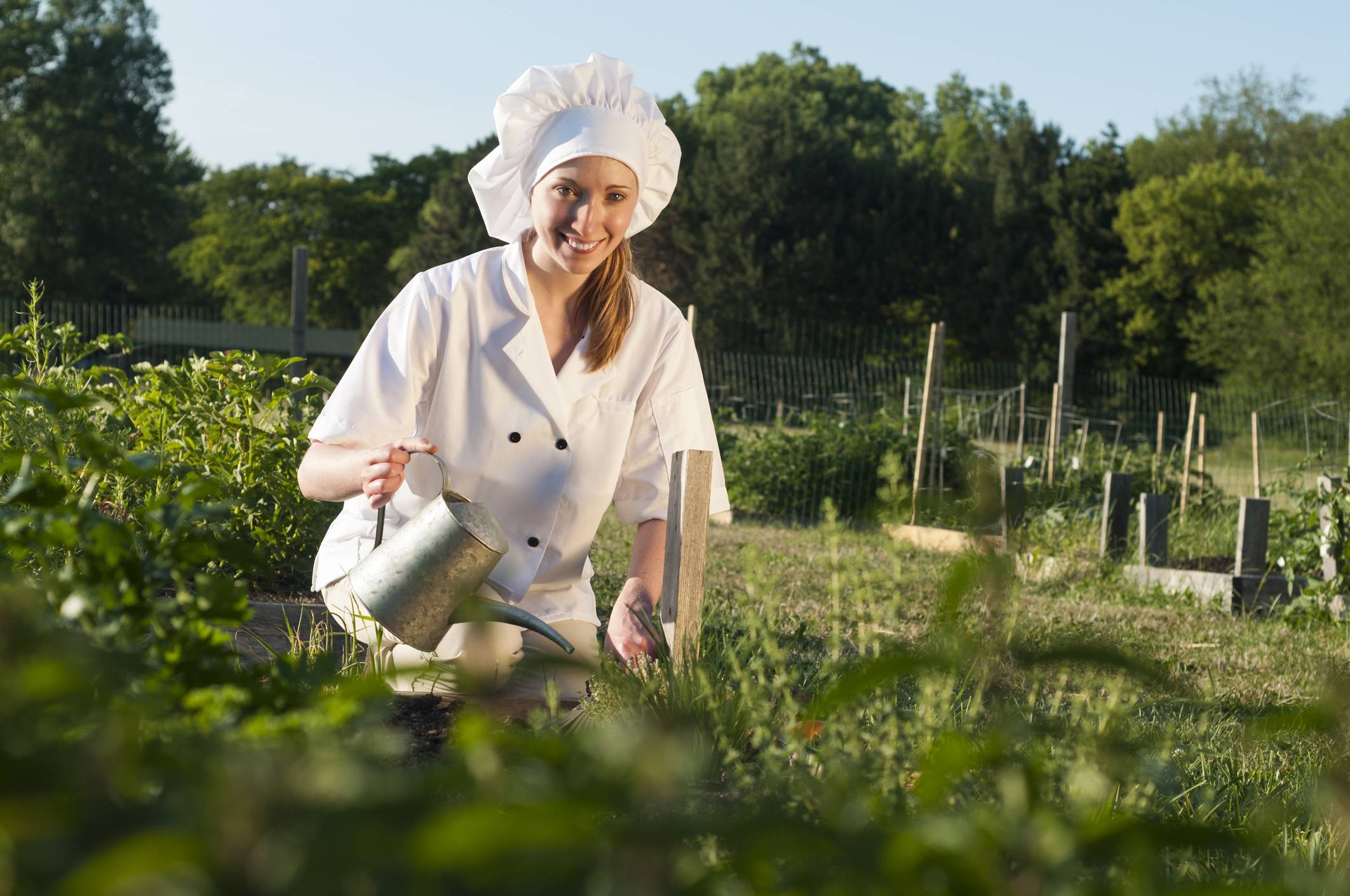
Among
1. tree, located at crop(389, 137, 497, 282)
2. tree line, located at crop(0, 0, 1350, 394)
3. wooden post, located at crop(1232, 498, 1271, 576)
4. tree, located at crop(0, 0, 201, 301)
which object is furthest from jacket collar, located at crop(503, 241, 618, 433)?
tree, located at crop(0, 0, 201, 301)

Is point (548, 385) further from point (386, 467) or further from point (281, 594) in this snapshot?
point (281, 594)

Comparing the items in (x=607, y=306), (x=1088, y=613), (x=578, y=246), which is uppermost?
(x=578, y=246)

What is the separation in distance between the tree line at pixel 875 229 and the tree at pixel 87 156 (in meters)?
0.07

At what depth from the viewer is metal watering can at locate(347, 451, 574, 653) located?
79.1 inches

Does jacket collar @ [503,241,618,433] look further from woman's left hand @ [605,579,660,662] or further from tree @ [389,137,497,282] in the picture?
tree @ [389,137,497,282]

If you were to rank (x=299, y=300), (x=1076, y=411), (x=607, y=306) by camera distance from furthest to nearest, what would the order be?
(x=1076, y=411), (x=299, y=300), (x=607, y=306)

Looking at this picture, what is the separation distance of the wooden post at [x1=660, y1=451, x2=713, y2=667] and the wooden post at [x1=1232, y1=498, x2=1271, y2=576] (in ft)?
15.8

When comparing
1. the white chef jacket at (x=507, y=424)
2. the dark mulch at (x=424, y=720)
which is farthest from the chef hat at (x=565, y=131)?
the dark mulch at (x=424, y=720)

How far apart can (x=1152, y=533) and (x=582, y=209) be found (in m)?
5.10

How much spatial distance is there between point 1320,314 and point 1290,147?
13332 mm

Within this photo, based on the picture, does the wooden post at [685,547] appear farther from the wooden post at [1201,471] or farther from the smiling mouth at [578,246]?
the wooden post at [1201,471]

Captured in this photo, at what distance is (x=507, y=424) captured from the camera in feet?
8.63

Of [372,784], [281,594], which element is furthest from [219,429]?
[372,784]

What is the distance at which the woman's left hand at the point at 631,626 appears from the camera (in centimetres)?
227
